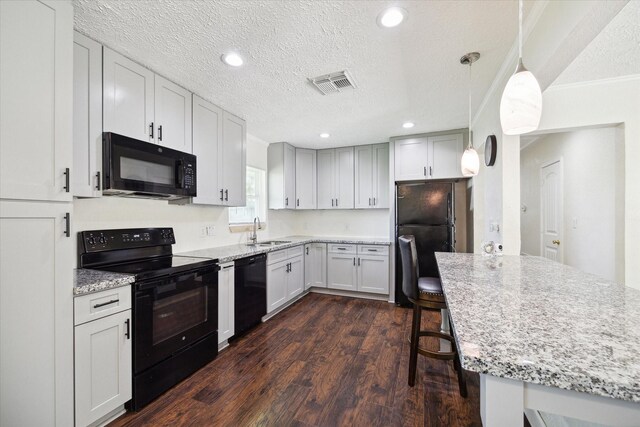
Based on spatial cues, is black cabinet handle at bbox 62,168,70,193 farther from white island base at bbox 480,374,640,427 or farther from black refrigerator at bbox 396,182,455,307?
black refrigerator at bbox 396,182,455,307

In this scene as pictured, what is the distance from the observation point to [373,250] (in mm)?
3990

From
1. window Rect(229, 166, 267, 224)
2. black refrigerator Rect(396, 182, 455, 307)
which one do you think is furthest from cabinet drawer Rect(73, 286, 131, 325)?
black refrigerator Rect(396, 182, 455, 307)

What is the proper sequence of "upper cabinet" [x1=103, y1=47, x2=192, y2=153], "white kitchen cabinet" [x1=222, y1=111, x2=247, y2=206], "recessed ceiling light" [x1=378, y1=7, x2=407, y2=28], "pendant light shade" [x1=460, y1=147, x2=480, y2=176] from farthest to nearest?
"white kitchen cabinet" [x1=222, y1=111, x2=247, y2=206] → "pendant light shade" [x1=460, y1=147, x2=480, y2=176] → "upper cabinet" [x1=103, y1=47, x2=192, y2=153] → "recessed ceiling light" [x1=378, y1=7, x2=407, y2=28]

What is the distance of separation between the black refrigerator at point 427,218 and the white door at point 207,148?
2.44 m

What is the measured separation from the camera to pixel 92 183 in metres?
1.75

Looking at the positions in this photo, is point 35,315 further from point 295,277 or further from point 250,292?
point 295,277

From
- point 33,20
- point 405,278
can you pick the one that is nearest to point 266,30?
point 33,20

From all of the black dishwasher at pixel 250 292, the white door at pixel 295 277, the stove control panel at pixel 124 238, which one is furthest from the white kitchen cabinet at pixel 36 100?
the white door at pixel 295 277

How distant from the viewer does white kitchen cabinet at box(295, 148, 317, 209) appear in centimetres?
447

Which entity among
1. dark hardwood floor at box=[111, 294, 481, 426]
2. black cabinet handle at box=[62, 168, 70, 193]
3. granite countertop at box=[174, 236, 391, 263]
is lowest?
dark hardwood floor at box=[111, 294, 481, 426]

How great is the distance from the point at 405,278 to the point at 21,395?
7.50ft

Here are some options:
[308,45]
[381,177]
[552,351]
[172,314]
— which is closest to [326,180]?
[381,177]

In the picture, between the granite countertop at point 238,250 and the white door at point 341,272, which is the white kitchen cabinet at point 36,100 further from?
the white door at point 341,272

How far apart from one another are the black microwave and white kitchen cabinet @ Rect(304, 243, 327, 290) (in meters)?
2.29
